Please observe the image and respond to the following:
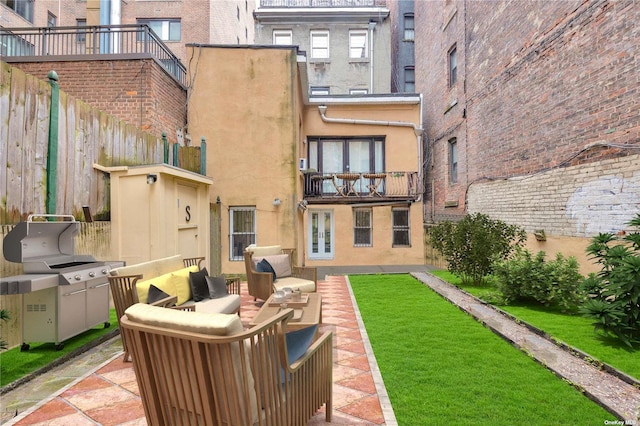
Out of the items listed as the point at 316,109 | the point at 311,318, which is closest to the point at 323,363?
the point at 311,318

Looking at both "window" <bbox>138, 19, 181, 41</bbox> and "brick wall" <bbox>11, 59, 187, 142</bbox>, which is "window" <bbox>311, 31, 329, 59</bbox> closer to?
"window" <bbox>138, 19, 181, 41</bbox>

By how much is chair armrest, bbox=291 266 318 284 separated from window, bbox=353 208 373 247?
650cm

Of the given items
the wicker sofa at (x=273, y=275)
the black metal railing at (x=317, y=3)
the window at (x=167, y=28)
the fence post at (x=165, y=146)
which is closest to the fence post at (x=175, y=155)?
the fence post at (x=165, y=146)

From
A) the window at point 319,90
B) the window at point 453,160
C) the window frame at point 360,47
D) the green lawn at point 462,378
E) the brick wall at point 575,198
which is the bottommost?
the green lawn at point 462,378

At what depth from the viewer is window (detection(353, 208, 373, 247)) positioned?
13.8 meters

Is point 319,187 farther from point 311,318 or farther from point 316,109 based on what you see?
point 311,318

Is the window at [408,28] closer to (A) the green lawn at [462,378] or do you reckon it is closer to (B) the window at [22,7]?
(A) the green lawn at [462,378]

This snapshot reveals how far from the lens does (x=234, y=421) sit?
198 centimetres

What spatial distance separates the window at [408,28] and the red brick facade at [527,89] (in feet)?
13.5

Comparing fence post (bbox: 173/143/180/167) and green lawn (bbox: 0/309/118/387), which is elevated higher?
fence post (bbox: 173/143/180/167)

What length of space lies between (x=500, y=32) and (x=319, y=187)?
742 cm

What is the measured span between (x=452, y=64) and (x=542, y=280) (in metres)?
9.92

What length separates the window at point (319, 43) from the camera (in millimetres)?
18781

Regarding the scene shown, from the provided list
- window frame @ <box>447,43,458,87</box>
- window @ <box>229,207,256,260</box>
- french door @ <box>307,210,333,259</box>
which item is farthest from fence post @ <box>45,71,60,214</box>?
window frame @ <box>447,43,458,87</box>
